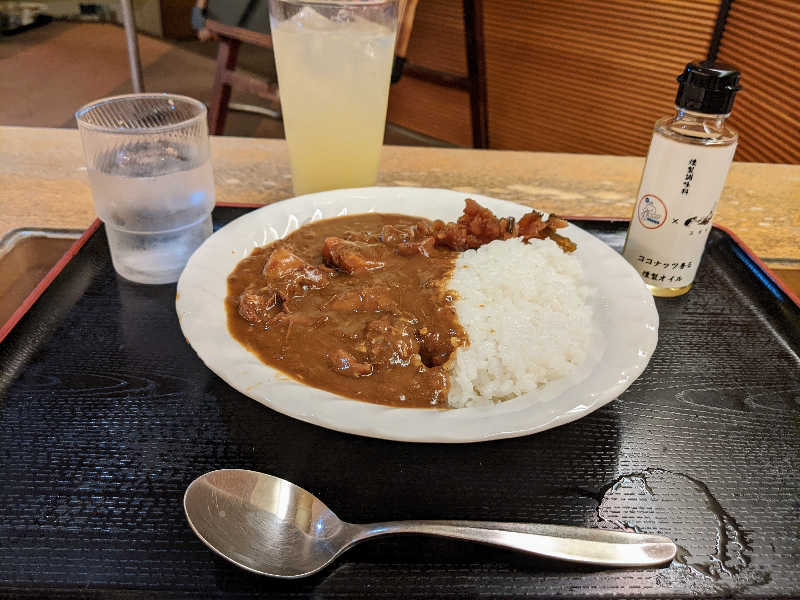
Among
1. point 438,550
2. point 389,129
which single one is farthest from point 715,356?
point 389,129

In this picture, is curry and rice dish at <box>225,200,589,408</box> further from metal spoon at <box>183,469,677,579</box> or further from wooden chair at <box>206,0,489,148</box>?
wooden chair at <box>206,0,489,148</box>

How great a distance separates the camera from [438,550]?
935 millimetres

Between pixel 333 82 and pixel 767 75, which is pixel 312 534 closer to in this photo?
pixel 333 82

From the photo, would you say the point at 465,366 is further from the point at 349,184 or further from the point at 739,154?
the point at 739,154

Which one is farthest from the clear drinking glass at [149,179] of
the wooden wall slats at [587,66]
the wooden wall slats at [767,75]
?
the wooden wall slats at [587,66]

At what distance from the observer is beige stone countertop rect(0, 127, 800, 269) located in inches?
80.7

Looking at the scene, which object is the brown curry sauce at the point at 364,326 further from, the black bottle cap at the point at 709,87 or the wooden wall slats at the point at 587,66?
the wooden wall slats at the point at 587,66

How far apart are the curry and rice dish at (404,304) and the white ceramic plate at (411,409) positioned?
0.04 metres

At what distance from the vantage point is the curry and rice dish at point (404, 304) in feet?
3.98

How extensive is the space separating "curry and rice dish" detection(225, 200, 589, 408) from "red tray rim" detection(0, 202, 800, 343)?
43 centimetres

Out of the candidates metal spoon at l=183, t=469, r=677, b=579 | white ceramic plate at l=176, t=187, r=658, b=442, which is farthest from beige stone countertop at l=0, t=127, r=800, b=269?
metal spoon at l=183, t=469, r=677, b=579

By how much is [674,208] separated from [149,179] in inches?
51.5

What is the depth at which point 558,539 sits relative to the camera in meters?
0.93

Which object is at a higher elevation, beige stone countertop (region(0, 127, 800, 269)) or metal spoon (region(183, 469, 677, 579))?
metal spoon (region(183, 469, 677, 579))
